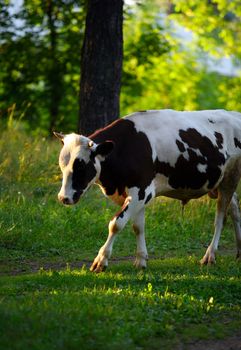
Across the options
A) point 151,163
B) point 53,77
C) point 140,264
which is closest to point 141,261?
point 140,264

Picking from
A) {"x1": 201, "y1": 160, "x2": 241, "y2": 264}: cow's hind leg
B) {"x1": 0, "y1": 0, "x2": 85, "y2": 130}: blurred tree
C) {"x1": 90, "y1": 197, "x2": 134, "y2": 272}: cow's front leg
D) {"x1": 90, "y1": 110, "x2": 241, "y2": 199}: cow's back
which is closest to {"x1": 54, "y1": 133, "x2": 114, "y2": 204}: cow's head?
{"x1": 90, "y1": 110, "x2": 241, "y2": 199}: cow's back

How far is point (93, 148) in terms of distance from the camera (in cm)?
1012

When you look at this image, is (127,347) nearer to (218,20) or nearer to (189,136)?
(189,136)

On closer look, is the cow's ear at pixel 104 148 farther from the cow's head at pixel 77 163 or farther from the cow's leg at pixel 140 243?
the cow's leg at pixel 140 243

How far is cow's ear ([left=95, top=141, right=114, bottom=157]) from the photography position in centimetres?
1009

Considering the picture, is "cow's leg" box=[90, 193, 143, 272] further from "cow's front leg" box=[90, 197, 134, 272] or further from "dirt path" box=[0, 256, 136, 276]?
"dirt path" box=[0, 256, 136, 276]

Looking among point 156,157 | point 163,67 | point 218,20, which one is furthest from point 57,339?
point 163,67

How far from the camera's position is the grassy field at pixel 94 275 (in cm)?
716

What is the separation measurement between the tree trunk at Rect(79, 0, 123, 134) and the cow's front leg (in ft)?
19.0

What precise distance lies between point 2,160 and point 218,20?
44.3ft

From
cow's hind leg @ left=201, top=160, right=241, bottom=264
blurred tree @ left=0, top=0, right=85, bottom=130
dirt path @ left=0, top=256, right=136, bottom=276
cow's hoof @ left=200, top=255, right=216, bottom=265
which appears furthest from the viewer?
blurred tree @ left=0, top=0, right=85, bottom=130

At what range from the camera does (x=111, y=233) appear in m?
10.2

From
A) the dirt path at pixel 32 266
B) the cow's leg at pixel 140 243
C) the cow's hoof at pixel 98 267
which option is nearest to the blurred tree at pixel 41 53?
the dirt path at pixel 32 266

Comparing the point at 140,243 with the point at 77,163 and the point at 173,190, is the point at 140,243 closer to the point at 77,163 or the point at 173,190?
the point at 173,190
